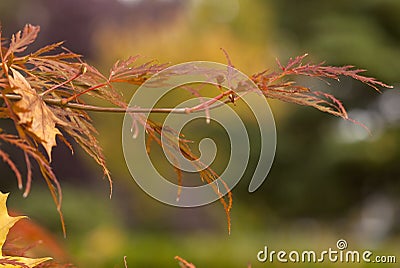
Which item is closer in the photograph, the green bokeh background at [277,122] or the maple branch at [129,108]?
the maple branch at [129,108]

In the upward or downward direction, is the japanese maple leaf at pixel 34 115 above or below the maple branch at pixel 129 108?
below

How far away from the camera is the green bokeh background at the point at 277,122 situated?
368 inches

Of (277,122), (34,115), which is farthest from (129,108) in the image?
(277,122)

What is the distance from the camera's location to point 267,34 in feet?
33.7

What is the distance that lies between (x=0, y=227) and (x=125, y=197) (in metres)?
10.8

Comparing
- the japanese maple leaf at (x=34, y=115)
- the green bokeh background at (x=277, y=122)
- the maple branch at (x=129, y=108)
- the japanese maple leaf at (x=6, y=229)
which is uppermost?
the green bokeh background at (x=277, y=122)

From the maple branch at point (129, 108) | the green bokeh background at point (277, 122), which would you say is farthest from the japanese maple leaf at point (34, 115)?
the green bokeh background at point (277, 122)

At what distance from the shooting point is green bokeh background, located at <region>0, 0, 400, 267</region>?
30.7 ft

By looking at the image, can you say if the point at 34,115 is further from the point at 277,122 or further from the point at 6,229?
the point at 277,122

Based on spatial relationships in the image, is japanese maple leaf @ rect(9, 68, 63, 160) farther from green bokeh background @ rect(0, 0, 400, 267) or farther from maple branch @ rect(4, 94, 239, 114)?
green bokeh background @ rect(0, 0, 400, 267)

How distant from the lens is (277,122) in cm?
1034

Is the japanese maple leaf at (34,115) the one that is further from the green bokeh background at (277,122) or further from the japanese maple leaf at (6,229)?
the green bokeh background at (277,122)

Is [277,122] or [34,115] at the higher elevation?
[277,122]

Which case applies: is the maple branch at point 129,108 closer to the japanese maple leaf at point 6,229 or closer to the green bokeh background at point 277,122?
the japanese maple leaf at point 6,229
